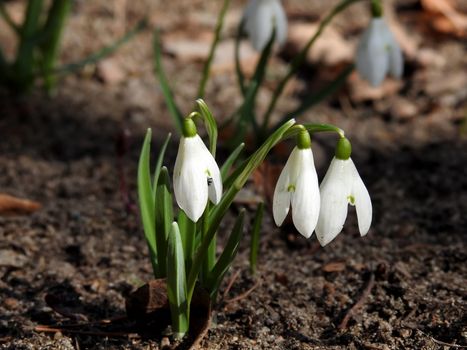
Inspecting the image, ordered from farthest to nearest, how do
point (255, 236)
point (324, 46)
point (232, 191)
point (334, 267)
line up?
point (324, 46), point (334, 267), point (255, 236), point (232, 191)

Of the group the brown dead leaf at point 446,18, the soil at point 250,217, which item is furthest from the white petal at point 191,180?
the brown dead leaf at point 446,18

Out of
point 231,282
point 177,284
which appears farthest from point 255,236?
point 177,284

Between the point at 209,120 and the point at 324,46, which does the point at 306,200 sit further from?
the point at 324,46

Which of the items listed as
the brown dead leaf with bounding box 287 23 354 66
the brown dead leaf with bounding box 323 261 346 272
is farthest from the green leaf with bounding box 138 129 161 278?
the brown dead leaf with bounding box 287 23 354 66

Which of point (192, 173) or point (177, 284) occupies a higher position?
point (192, 173)

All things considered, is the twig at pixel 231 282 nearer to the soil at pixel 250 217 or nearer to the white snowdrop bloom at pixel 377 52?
the soil at pixel 250 217

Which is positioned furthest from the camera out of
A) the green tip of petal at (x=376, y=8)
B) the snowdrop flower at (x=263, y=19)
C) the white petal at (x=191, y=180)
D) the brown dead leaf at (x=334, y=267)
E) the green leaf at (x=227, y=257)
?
the snowdrop flower at (x=263, y=19)

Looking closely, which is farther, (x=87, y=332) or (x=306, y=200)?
(x=87, y=332)
